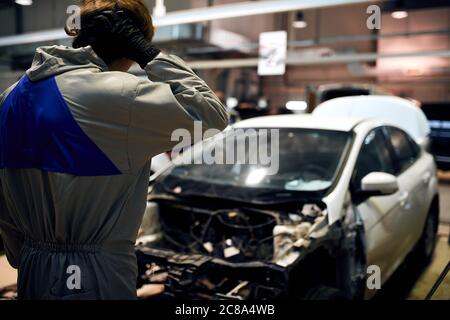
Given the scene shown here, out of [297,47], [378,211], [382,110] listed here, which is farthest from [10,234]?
[297,47]

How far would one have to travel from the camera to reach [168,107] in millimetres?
1220

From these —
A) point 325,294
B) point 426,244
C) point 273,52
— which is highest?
point 273,52

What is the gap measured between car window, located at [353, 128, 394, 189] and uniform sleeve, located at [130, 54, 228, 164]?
189 centimetres

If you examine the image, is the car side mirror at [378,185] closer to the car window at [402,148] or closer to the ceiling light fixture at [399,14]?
the car window at [402,148]

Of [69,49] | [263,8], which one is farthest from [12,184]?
[263,8]

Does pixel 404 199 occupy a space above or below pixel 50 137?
below

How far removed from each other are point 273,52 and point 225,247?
3.27 meters

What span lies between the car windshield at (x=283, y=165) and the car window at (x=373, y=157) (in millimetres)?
137

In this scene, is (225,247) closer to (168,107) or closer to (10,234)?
(10,234)

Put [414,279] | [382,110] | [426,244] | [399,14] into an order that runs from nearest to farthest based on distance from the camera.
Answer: [414,279], [426,244], [382,110], [399,14]

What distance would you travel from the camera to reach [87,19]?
1318 mm

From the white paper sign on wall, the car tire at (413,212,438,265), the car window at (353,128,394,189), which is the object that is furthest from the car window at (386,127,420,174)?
the white paper sign on wall

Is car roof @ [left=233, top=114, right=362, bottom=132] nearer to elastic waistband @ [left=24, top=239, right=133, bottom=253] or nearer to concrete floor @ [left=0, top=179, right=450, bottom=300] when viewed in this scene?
concrete floor @ [left=0, top=179, right=450, bottom=300]
